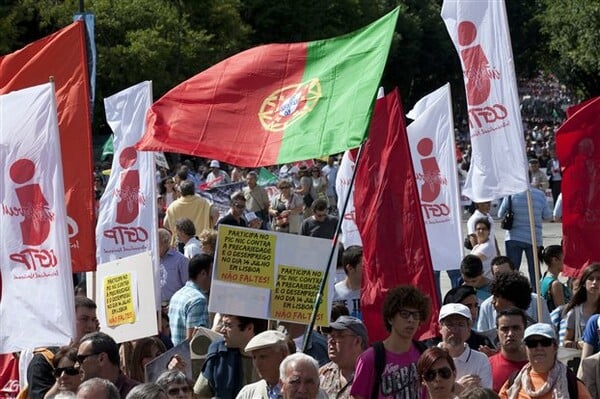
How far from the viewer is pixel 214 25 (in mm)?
53719

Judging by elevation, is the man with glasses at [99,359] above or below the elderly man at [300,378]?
below

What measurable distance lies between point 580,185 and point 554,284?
116 cm

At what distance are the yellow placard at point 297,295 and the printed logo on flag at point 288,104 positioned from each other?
3.01ft

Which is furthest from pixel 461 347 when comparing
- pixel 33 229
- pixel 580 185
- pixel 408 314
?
pixel 580 185

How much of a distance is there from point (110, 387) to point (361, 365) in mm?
1343

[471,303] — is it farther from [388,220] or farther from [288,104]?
[288,104]

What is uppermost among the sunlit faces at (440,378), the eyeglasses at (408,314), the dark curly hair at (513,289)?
the eyeglasses at (408,314)

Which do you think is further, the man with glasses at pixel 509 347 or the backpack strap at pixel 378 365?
the man with glasses at pixel 509 347

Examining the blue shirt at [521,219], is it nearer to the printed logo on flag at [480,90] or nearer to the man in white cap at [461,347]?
the printed logo on flag at [480,90]

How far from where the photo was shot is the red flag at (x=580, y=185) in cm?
1163

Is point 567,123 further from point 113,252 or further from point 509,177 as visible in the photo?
point 113,252

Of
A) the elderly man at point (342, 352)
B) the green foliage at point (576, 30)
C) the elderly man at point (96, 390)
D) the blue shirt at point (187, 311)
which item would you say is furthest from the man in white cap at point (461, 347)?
the green foliage at point (576, 30)

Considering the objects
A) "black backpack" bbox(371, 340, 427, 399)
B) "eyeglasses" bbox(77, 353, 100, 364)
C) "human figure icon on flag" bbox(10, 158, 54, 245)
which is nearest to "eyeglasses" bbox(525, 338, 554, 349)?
"black backpack" bbox(371, 340, 427, 399)

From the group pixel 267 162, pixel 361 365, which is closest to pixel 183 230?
pixel 267 162
